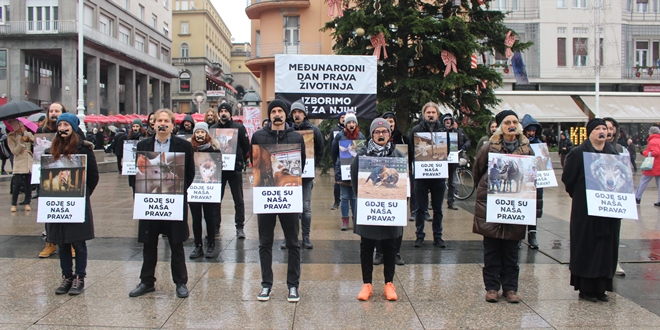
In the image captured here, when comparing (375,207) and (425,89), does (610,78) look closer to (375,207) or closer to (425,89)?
(425,89)

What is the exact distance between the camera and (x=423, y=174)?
7523mm

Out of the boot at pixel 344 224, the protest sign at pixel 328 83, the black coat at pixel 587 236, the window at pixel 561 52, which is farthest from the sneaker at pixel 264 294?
the window at pixel 561 52

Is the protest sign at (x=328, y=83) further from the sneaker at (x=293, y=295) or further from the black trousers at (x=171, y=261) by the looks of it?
the sneaker at (x=293, y=295)

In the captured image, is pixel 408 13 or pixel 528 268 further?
pixel 408 13

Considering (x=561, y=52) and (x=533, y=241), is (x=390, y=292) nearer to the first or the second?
(x=533, y=241)

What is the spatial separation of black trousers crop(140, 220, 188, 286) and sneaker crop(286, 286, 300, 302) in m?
1.10

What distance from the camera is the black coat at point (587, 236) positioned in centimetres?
521

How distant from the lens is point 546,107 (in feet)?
101

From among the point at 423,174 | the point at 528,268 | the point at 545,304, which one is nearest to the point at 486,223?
the point at 545,304

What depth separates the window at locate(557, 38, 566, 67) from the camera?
3441cm

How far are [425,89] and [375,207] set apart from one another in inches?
404

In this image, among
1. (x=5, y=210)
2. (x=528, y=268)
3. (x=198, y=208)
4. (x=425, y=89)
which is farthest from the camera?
(x=425, y=89)

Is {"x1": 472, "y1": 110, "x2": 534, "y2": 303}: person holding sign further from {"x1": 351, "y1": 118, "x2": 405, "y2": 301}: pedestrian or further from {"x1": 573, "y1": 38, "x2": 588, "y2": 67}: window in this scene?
{"x1": 573, "y1": 38, "x2": 588, "y2": 67}: window

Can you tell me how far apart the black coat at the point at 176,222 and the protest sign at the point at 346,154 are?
10.4 feet
